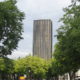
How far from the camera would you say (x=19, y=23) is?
109 feet

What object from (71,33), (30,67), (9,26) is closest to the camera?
(9,26)

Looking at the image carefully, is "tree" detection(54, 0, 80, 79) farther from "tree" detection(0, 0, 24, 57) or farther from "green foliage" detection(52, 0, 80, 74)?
"tree" detection(0, 0, 24, 57)

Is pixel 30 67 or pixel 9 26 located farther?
pixel 30 67

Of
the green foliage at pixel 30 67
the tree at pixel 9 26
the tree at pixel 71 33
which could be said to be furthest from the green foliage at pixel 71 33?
the green foliage at pixel 30 67

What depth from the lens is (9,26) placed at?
105 feet

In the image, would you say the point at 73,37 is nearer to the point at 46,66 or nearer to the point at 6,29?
the point at 6,29

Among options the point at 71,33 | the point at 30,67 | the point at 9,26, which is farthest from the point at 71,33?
the point at 30,67

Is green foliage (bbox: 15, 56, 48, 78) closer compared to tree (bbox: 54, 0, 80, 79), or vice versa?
tree (bbox: 54, 0, 80, 79)

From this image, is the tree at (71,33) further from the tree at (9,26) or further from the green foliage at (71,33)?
the tree at (9,26)

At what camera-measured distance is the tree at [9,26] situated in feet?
103

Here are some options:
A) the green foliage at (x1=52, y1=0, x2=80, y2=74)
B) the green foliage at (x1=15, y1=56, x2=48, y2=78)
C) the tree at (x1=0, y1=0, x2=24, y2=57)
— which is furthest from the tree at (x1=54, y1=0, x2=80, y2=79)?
the green foliage at (x1=15, y1=56, x2=48, y2=78)

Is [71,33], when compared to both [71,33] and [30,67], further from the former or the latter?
[30,67]

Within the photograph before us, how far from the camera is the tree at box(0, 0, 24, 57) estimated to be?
31.4 metres

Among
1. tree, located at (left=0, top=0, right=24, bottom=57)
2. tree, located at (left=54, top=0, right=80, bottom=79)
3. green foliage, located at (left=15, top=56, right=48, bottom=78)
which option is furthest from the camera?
green foliage, located at (left=15, top=56, right=48, bottom=78)
